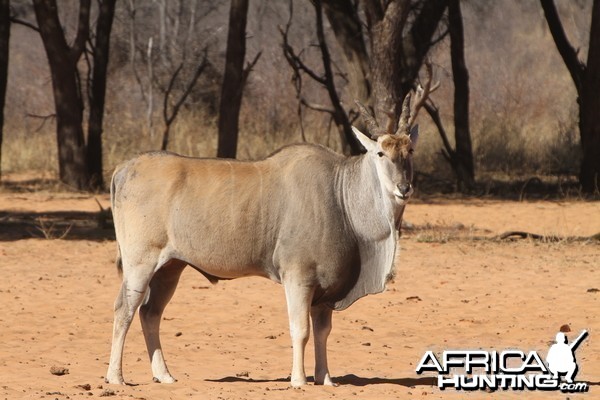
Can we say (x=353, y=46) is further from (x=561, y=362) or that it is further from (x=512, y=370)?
(x=561, y=362)

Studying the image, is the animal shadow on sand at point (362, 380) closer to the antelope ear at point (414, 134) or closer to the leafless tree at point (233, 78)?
the antelope ear at point (414, 134)

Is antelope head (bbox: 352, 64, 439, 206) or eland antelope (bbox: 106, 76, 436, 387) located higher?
antelope head (bbox: 352, 64, 439, 206)

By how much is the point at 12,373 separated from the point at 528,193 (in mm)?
13160

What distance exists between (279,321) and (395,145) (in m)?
3.45

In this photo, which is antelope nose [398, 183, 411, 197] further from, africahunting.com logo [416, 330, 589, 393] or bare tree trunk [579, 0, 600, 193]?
bare tree trunk [579, 0, 600, 193]

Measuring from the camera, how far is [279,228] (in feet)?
24.1

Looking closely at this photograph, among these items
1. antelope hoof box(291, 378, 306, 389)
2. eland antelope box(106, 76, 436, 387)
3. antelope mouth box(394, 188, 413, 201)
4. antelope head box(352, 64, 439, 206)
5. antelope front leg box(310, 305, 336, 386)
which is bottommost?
antelope hoof box(291, 378, 306, 389)

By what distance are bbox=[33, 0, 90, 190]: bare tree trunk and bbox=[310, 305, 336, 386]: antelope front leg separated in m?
12.4

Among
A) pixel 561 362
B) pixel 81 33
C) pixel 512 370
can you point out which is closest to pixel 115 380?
pixel 512 370

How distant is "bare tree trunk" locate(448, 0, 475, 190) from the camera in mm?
19406

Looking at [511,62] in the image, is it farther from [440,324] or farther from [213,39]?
[440,324]

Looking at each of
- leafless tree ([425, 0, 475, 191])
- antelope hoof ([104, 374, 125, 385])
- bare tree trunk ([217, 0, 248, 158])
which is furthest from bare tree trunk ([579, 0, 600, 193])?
antelope hoof ([104, 374, 125, 385])

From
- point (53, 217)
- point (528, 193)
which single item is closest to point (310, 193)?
point (53, 217)

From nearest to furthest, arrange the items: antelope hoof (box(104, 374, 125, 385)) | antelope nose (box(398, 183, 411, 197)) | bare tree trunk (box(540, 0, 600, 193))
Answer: antelope nose (box(398, 183, 411, 197))
antelope hoof (box(104, 374, 125, 385))
bare tree trunk (box(540, 0, 600, 193))
